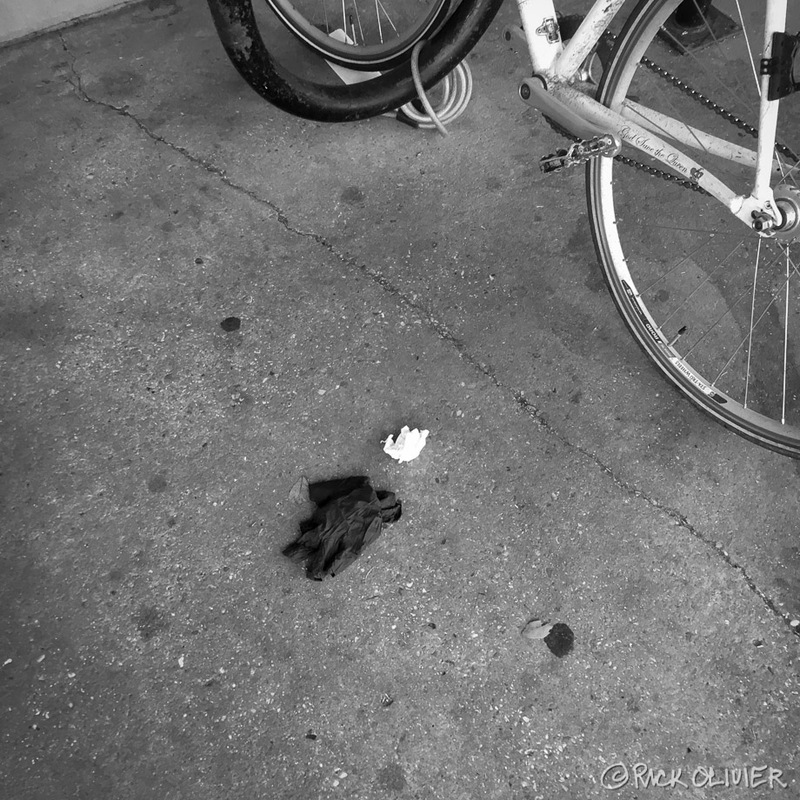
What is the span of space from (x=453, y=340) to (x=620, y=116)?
0.84 metres

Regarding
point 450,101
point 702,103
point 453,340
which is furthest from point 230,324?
point 702,103

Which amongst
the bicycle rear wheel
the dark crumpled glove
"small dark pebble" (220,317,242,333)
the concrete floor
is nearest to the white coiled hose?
the concrete floor

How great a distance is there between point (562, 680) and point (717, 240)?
5.32 ft

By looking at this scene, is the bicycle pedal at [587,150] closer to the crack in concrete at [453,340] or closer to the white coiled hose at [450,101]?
the crack in concrete at [453,340]

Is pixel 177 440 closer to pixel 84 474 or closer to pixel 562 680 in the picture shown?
pixel 84 474

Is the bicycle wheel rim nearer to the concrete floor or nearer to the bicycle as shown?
the bicycle

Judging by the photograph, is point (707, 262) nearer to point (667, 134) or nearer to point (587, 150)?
point (667, 134)

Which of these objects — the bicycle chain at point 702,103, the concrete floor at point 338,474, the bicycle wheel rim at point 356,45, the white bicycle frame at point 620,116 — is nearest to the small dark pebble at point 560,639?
the concrete floor at point 338,474

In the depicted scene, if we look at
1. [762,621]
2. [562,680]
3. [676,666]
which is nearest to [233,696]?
[562,680]

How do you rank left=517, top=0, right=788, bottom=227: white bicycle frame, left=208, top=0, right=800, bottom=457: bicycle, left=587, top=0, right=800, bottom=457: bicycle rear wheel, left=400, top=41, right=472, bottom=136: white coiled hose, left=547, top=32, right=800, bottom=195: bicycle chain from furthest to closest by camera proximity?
left=400, top=41, right=472, bottom=136: white coiled hose < left=587, top=0, right=800, bottom=457: bicycle rear wheel < left=547, top=32, right=800, bottom=195: bicycle chain < left=208, top=0, right=800, bottom=457: bicycle < left=517, top=0, right=788, bottom=227: white bicycle frame

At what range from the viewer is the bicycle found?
1775 mm

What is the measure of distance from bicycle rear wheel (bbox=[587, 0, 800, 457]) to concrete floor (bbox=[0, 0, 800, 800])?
0.65ft

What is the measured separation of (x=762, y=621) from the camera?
6.59 ft

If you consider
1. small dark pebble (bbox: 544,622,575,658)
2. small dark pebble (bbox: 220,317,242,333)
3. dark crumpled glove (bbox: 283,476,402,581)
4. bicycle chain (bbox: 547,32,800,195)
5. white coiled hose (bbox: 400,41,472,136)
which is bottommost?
small dark pebble (bbox: 544,622,575,658)
